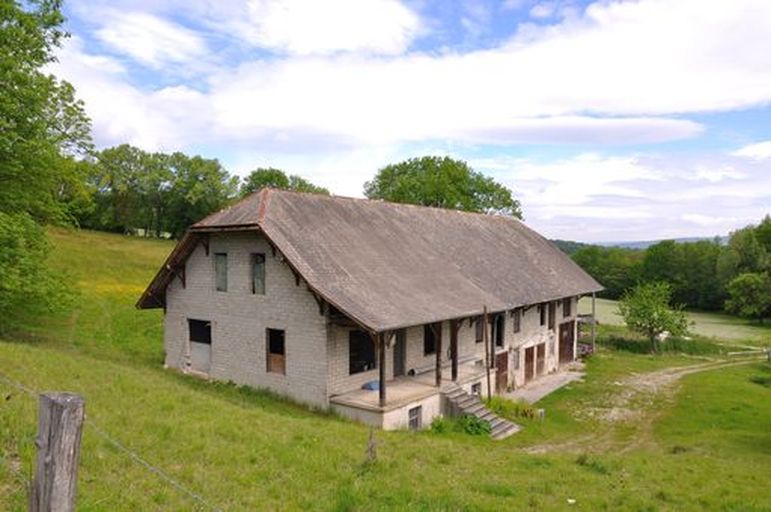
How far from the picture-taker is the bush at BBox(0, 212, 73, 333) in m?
19.5

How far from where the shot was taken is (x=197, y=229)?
20984mm

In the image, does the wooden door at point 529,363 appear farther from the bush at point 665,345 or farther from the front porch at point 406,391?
the bush at point 665,345

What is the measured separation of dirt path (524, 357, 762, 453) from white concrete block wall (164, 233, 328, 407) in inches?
274

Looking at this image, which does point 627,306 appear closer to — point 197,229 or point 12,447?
point 197,229

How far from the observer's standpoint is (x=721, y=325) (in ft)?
233

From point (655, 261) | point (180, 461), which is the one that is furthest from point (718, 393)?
point (655, 261)

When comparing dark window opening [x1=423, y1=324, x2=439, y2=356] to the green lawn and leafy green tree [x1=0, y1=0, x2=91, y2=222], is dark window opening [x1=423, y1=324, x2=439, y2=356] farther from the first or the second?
the green lawn

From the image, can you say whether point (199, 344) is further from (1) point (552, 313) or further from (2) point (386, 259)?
(1) point (552, 313)

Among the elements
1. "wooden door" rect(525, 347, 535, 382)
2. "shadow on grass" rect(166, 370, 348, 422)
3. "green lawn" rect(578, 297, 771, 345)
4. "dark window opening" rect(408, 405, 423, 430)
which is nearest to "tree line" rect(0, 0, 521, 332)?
"shadow on grass" rect(166, 370, 348, 422)

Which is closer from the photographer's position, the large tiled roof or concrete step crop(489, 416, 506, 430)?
the large tiled roof

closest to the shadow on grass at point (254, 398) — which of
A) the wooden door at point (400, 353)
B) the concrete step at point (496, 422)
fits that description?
the wooden door at point (400, 353)

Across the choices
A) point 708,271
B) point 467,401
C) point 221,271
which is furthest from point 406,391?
point 708,271

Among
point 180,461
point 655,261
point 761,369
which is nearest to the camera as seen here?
point 180,461

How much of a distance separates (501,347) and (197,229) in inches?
537
